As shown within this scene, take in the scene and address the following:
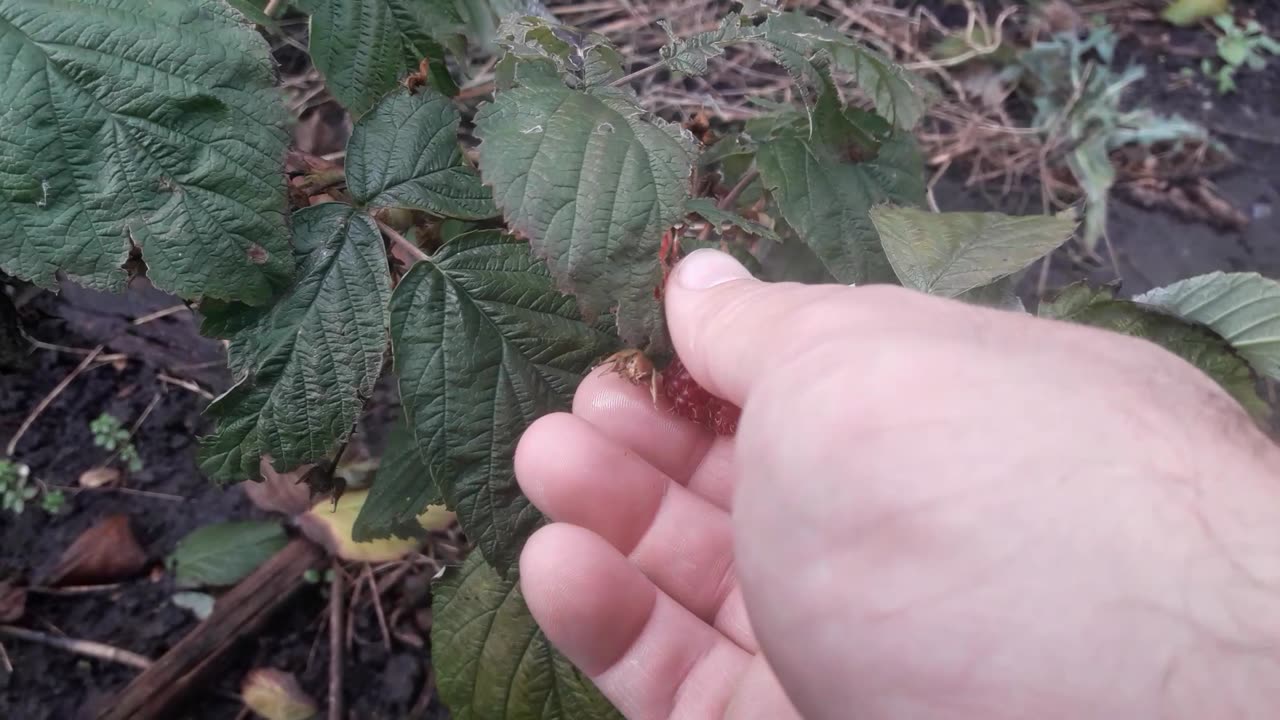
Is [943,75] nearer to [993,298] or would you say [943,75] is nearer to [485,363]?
[993,298]

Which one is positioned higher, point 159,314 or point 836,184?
point 836,184

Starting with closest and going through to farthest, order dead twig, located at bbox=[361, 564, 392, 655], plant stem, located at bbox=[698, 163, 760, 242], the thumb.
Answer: the thumb
plant stem, located at bbox=[698, 163, 760, 242]
dead twig, located at bbox=[361, 564, 392, 655]

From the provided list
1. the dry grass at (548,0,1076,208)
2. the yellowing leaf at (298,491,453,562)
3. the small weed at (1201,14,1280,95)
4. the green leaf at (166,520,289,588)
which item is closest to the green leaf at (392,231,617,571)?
the yellowing leaf at (298,491,453,562)

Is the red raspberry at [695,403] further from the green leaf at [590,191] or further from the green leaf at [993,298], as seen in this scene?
the green leaf at [993,298]

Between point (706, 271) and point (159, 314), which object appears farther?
point (159, 314)

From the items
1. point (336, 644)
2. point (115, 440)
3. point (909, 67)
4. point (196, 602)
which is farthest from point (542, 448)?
point (909, 67)

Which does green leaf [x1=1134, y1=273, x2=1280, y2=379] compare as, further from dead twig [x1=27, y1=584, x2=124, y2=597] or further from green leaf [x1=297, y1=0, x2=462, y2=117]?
dead twig [x1=27, y1=584, x2=124, y2=597]
